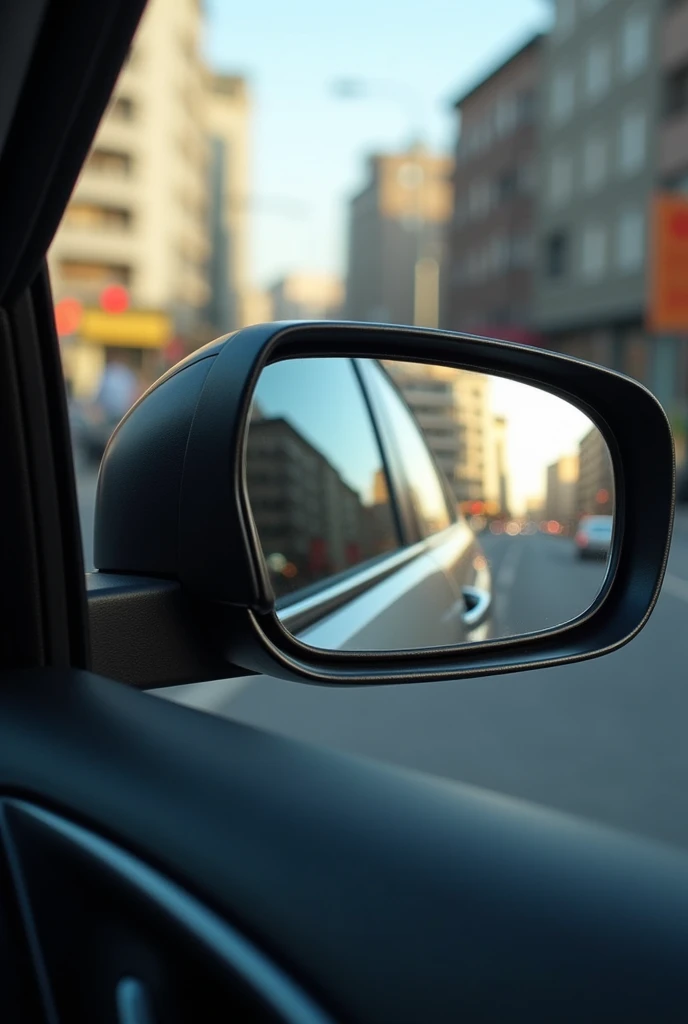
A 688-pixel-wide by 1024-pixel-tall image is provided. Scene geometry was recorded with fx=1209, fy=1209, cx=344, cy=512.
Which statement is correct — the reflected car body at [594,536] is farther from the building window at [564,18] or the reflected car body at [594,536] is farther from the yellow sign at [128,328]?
the yellow sign at [128,328]

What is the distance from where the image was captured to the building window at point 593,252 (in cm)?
4522

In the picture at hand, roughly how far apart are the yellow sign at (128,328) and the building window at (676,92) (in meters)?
33.3

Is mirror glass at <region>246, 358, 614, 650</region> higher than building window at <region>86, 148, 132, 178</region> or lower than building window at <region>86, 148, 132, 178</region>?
lower

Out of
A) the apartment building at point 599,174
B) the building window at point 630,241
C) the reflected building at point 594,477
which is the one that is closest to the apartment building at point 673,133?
the apartment building at point 599,174

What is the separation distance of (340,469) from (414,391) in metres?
0.21

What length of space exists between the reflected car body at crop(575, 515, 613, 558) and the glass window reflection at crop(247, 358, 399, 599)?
453mm

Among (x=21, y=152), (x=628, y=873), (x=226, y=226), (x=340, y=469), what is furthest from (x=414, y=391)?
(x=226, y=226)

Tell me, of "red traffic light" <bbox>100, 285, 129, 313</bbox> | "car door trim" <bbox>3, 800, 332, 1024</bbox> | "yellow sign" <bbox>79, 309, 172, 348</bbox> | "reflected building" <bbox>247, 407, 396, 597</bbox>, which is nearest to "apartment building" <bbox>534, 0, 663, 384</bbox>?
"yellow sign" <bbox>79, 309, 172, 348</bbox>

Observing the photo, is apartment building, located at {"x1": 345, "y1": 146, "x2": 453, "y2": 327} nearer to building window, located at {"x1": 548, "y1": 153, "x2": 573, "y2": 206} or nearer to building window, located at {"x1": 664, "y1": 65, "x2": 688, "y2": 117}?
building window, located at {"x1": 548, "y1": 153, "x2": 573, "y2": 206}

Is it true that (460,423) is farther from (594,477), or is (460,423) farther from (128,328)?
(128,328)

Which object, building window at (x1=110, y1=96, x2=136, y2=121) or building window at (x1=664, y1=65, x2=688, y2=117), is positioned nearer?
building window at (x1=664, y1=65, x2=688, y2=117)

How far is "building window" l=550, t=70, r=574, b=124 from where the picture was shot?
1815 inches

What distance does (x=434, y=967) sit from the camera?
1086 mm

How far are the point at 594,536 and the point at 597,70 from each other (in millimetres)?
46145
